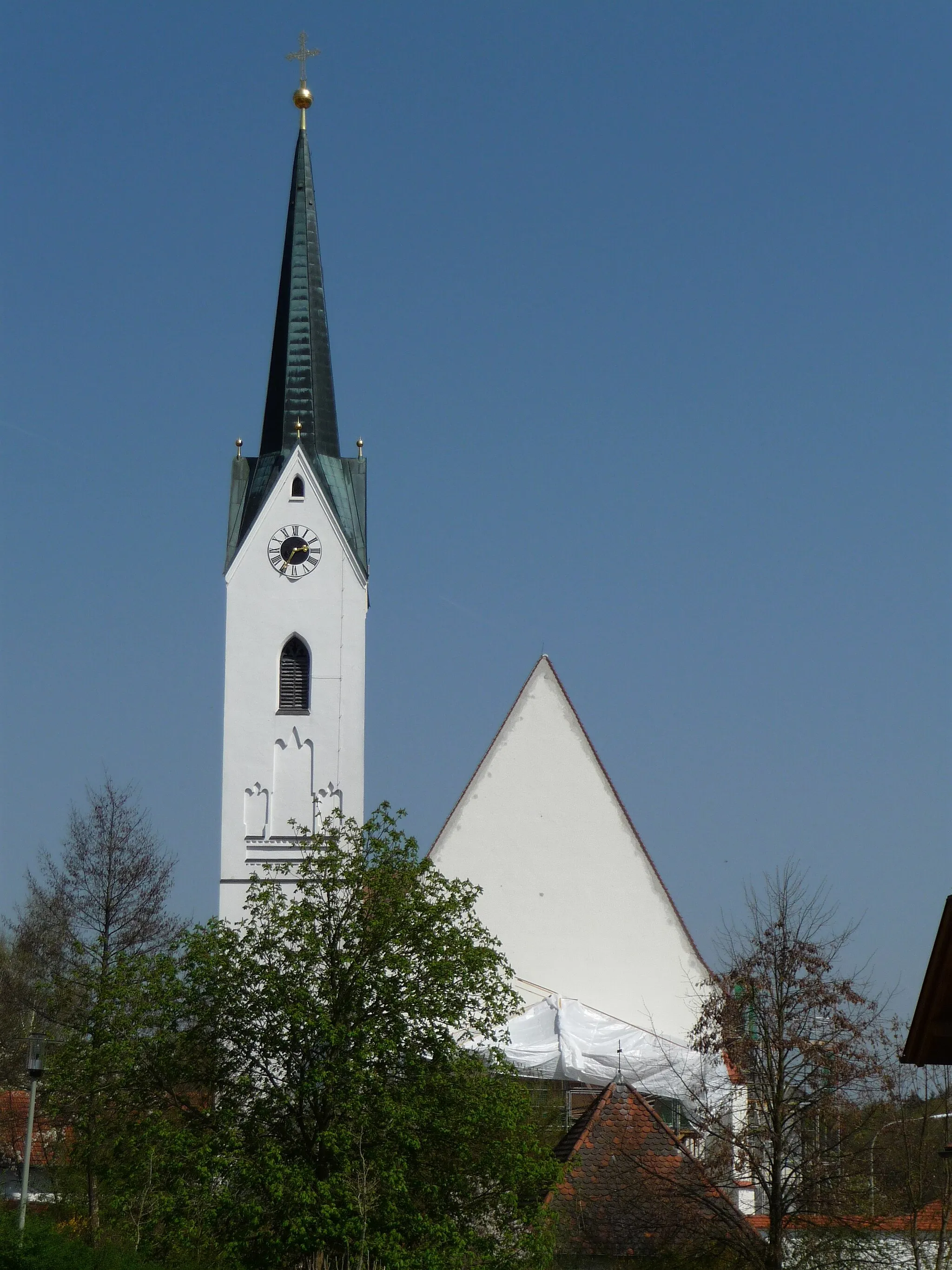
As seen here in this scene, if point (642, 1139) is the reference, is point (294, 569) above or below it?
above

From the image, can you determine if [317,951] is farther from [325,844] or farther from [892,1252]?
[892,1252]

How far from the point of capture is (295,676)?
33.1m

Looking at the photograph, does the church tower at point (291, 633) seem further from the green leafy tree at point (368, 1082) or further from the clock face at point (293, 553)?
the green leafy tree at point (368, 1082)

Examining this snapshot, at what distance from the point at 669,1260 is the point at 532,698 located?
38.3 ft

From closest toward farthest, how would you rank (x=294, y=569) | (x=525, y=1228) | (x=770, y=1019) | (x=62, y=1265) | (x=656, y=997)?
(x=62, y=1265) → (x=525, y=1228) → (x=770, y=1019) → (x=656, y=997) → (x=294, y=569)

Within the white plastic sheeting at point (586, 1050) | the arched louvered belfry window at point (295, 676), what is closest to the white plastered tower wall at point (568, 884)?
the white plastic sheeting at point (586, 1050)

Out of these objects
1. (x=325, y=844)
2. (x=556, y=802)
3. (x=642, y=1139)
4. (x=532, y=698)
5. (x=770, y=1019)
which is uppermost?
(x=532, y=698)

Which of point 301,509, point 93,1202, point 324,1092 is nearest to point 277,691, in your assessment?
point 301,509

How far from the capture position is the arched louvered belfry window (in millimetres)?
32906


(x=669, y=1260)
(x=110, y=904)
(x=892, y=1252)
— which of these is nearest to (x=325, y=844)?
(x=669, y=1260)

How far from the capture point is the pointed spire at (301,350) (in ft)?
113

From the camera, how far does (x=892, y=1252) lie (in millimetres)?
20953

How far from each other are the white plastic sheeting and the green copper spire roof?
1008 cm

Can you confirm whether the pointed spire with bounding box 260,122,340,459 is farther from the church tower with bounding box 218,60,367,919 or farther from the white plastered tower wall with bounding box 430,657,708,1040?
the white plastered tower wall with bounding box 430,657,708,1040
